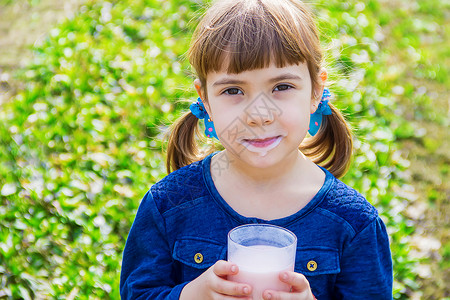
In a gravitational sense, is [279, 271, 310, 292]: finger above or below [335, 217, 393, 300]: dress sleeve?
above

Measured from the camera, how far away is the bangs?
190cm

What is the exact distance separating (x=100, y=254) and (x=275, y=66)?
177cm

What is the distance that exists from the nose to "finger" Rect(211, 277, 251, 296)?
50 centimetres

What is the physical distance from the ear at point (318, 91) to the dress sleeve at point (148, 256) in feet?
2.23

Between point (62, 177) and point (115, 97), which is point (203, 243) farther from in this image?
point (115, 97)

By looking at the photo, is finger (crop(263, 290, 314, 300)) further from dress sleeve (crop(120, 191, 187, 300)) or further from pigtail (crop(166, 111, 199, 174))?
pigtail (crop(166, 111, 199, 174))

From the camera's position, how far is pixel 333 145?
251 centimetres

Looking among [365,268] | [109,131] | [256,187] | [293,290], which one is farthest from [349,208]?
[109,131]

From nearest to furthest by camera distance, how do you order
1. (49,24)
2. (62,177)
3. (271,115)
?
(271,115)
(62,177)
(49,24)

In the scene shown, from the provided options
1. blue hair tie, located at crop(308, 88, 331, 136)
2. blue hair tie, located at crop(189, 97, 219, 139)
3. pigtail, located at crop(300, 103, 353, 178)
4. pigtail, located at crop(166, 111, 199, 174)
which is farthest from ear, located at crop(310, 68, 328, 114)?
pigtail, located at crop(166, 111, 199, 174)

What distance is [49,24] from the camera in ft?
19.5

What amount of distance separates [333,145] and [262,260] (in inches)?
37.4

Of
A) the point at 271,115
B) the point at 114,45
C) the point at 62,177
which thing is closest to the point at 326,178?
the point at 271,115

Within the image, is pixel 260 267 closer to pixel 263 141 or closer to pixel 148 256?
pixel 263 141
